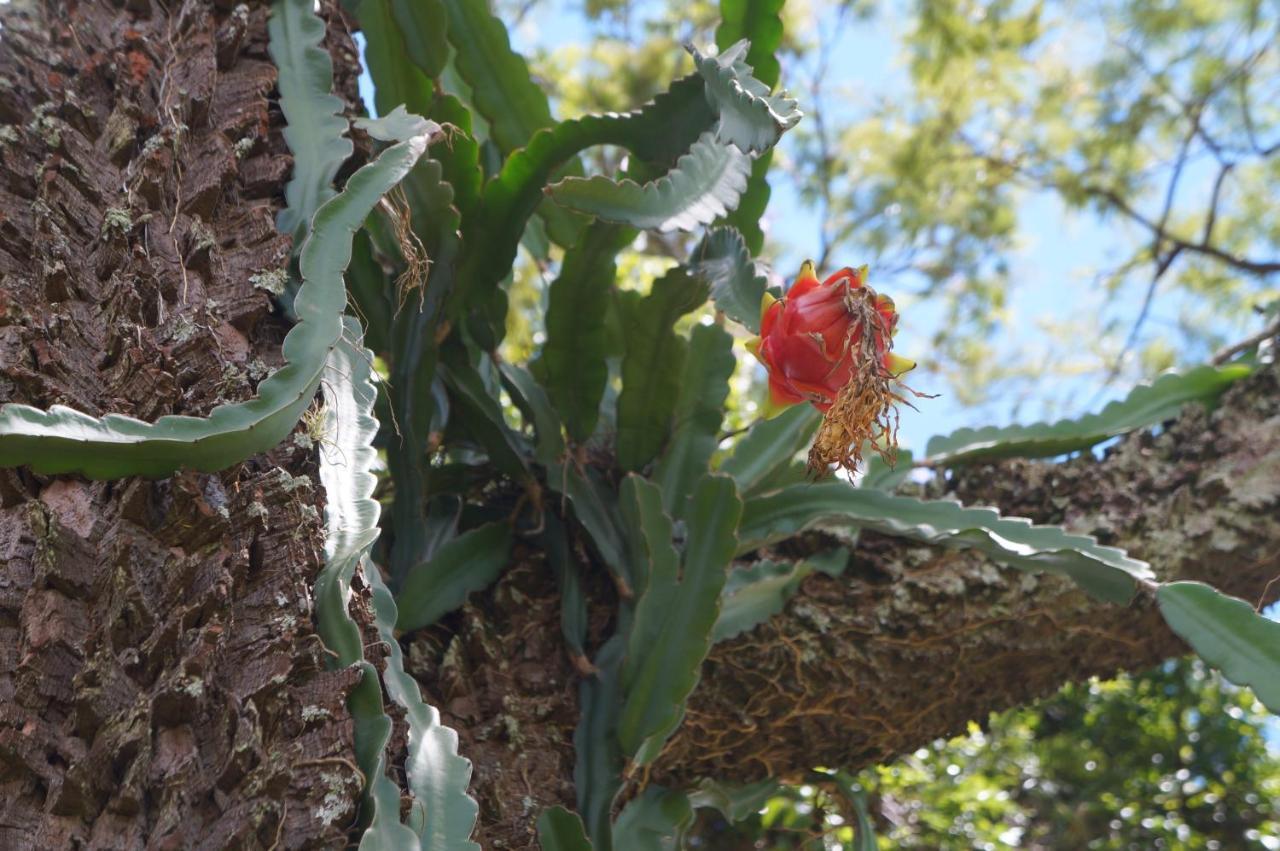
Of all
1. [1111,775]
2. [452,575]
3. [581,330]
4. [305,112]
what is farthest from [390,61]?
[1111,775]

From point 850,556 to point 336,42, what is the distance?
114 cm

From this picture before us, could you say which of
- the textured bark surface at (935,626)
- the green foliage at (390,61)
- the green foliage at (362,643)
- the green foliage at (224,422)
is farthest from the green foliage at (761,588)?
the green foliage at (390,61)

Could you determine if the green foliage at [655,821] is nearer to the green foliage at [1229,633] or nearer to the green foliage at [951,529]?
the green foliage at [951,529]

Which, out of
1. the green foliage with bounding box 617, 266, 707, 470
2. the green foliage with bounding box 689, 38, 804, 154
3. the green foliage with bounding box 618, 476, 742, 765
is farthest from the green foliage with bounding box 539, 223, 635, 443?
the green foliage with bounding box 689, 38, 804, 154

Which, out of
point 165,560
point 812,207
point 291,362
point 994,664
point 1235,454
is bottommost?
point 165,560

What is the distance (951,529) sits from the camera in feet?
5.26

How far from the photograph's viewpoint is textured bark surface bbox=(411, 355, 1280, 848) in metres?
1.56

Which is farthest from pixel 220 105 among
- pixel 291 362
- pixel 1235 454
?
pixel 1235 454

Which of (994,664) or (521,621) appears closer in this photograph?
(521,621)

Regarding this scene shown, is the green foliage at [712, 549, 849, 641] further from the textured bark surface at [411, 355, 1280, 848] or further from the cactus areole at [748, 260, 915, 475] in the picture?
the cactus areole at [748, 260, 915, 475]

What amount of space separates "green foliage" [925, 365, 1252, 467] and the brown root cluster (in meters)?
0.66

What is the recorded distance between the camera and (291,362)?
107 cm

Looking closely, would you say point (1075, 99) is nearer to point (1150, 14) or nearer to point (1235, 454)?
point (1150, 14)

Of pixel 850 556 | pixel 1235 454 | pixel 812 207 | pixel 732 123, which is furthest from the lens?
pixel 812 207
